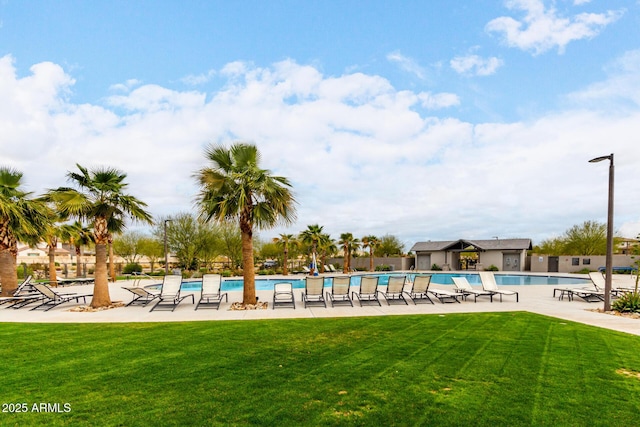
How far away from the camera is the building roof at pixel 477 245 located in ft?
116

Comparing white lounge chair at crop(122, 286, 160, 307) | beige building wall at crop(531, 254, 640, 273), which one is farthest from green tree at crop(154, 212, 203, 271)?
beige building wall at crop(531, 254, 640, 273)

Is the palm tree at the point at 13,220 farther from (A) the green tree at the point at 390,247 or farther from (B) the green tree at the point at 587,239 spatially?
(B) the green tree at the point at 587,239

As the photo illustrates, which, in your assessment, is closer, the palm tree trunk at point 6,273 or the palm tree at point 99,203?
the palm tree at point 99,203

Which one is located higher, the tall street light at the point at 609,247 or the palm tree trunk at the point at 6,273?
the tall street light at the point at 609,247

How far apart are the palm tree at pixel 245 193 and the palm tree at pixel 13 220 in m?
7.52

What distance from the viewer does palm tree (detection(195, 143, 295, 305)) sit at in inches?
431

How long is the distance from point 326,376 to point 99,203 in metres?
9.84

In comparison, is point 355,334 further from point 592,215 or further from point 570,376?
point 592,215

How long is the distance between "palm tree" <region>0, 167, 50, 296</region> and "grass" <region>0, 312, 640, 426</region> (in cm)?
745

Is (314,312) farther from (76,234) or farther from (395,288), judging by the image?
(76,234)

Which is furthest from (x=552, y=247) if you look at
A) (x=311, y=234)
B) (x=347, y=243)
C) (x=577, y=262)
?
(x=311, y=234)

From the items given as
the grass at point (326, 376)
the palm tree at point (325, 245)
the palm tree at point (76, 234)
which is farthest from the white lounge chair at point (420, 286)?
the palm tree at point (325, 245)

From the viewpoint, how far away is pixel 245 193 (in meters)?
11.0

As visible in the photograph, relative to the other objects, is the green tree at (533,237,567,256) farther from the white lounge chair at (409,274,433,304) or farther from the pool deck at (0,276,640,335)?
the white lounge chair at (409,274,433,304)
